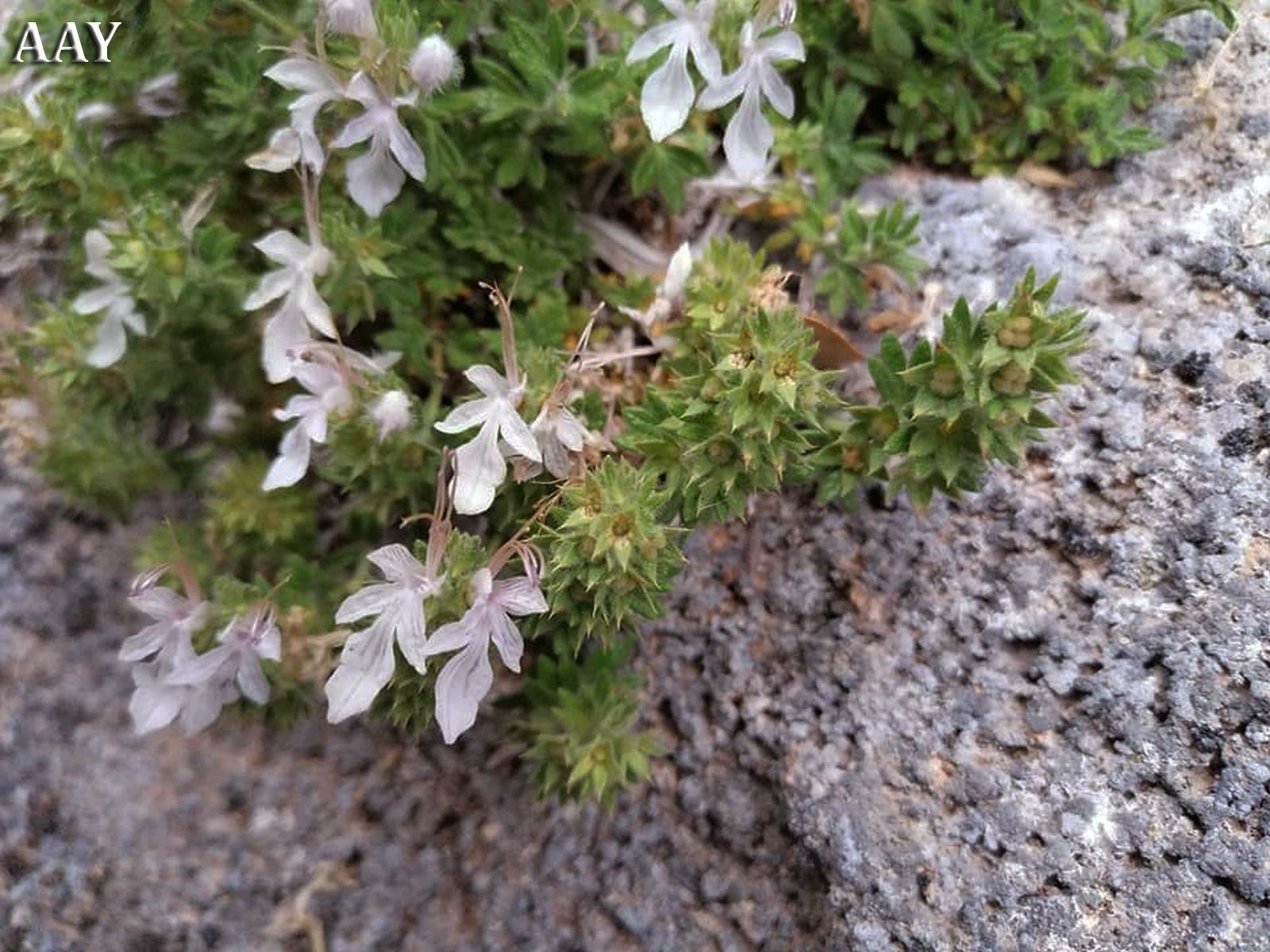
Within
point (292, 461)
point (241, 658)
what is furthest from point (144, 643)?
point (292, 461)

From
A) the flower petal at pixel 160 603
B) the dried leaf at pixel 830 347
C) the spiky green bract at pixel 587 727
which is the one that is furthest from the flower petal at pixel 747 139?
the flower petal at pixel 160 603

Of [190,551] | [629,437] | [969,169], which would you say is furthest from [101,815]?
[969,169]

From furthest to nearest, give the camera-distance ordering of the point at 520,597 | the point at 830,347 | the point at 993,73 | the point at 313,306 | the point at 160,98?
the point at 160,98 < the point at 993,73 < the point at 830,347 < the point at 313,306 < the point at 520,597

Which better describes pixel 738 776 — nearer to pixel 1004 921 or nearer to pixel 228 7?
pixel 1004 921

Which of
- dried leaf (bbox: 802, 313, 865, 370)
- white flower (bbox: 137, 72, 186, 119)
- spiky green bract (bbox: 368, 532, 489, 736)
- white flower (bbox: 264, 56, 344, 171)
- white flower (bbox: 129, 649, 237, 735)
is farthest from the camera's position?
white flower (bbox: 137, 72, 186, 119)

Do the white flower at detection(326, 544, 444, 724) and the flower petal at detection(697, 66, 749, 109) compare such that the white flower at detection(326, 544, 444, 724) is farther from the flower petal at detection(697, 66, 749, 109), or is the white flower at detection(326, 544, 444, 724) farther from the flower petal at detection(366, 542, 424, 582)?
the flower petal at detection(697, 66, 749, 109)

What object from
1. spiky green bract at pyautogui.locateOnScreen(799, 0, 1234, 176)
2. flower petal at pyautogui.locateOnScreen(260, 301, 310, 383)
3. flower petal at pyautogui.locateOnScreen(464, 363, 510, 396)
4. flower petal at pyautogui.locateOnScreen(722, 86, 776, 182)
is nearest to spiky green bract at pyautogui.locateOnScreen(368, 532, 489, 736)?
flower petal at pyautogui.locateOnScreen(464, 363, 510, 396)

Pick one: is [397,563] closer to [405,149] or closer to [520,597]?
[520,597]
